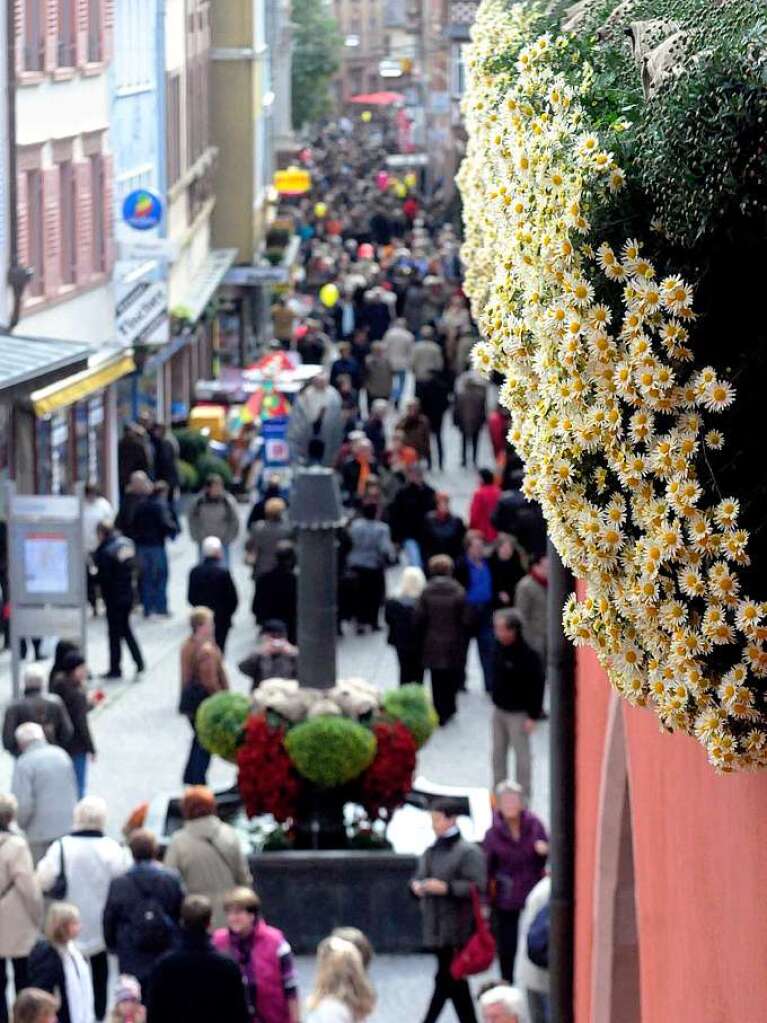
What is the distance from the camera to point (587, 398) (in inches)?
157

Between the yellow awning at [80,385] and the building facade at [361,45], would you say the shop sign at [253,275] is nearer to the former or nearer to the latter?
the yellow awning at [80,385]

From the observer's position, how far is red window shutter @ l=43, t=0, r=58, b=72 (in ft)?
83.8

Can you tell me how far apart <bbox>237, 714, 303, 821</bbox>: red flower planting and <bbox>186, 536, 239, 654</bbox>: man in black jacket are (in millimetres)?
5606

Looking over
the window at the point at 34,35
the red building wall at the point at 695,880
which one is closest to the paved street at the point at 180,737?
the window at the point at 34,35

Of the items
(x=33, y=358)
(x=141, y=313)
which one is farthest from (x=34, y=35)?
(x=33, y=358)

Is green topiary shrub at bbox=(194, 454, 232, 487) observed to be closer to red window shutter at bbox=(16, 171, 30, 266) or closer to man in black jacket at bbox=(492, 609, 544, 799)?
red window shutter at bbox=(16, 171, 30, 266)

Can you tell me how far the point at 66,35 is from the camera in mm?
26500

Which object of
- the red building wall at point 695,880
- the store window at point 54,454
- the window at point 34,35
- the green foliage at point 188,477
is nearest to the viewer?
the red building wall at point 695,880

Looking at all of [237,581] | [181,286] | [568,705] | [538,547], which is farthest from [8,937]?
[181,286]

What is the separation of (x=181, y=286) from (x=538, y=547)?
17598 mm

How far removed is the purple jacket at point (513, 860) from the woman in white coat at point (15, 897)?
7.16 ft

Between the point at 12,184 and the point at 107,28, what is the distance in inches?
195

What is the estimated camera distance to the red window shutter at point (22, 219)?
80.3ft

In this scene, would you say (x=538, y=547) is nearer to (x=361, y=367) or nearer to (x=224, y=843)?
(x=224, y=843)
